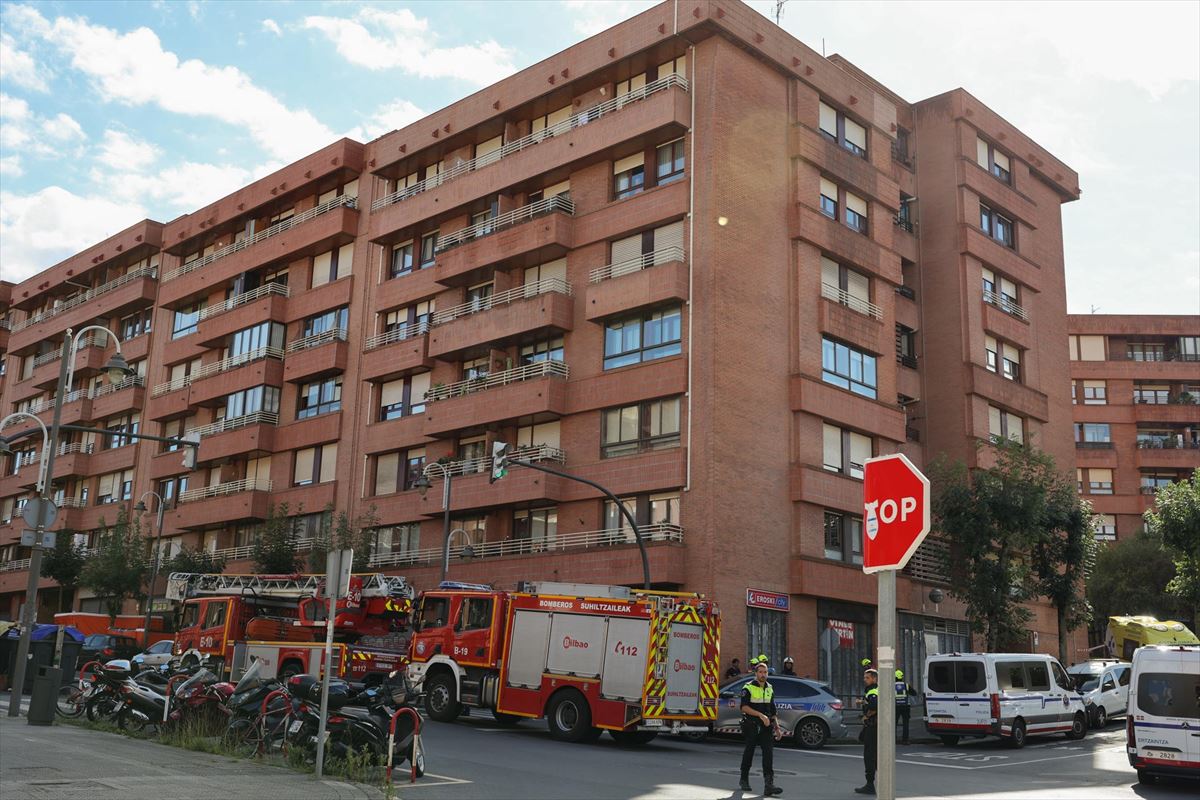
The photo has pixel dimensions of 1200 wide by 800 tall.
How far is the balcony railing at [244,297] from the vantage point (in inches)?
1971

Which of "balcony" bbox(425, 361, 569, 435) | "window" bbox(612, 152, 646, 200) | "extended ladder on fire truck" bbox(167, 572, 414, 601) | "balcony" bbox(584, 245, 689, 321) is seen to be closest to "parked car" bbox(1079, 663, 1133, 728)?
"balcony" bbox(584, 245, 689, 321)

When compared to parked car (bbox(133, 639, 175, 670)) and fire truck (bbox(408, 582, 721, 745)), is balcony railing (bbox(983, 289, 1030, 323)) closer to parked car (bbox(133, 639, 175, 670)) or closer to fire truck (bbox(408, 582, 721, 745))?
fire truck (bbox(408, 582, 721, 745))

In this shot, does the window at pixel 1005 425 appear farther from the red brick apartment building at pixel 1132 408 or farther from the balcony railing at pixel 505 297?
the red brick apartment building at pixel 1132 408

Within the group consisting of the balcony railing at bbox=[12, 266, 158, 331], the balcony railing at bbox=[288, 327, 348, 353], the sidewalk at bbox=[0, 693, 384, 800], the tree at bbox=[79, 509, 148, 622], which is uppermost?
the balcony railing at bbox=[12, 266, 158, 331]

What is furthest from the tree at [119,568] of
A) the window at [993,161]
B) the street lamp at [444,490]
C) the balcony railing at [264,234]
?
the window at [993,161]

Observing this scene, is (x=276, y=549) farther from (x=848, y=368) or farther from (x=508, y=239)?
(x=848, y=368)

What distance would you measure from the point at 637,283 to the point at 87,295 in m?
40.9

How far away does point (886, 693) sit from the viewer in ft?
18.7

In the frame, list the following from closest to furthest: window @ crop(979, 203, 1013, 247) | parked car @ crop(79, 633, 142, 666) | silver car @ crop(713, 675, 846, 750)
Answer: silver car @ crop(713, 675, 846, 750) → parked car @ crop(79, 633, 142, 666) → window @ crop(979, 203, 1013, 247)

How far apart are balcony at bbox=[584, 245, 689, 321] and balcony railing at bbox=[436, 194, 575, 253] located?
297 cm

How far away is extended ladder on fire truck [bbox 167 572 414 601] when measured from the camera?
2952 cm

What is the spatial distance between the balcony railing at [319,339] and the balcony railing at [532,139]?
502 cm

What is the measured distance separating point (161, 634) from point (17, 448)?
1286 inches

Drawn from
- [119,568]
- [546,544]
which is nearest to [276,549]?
[119,568]
